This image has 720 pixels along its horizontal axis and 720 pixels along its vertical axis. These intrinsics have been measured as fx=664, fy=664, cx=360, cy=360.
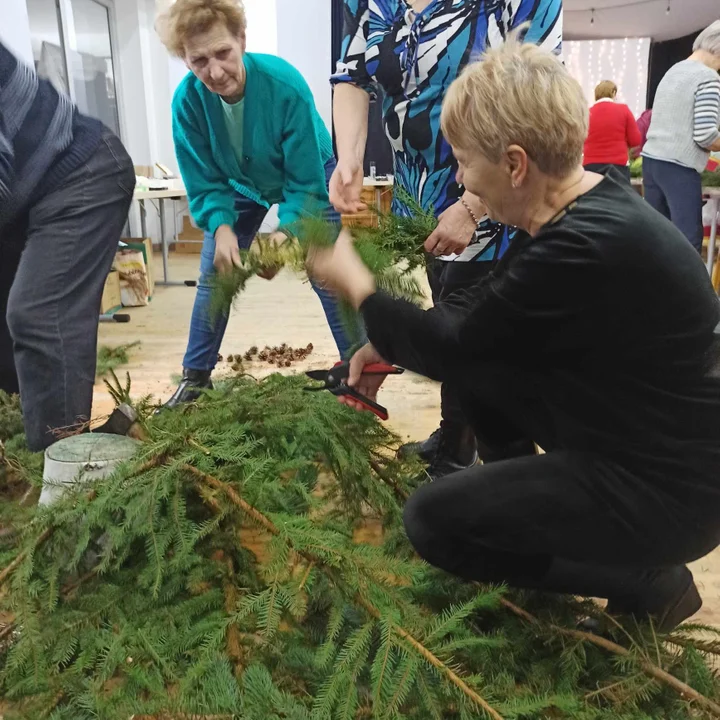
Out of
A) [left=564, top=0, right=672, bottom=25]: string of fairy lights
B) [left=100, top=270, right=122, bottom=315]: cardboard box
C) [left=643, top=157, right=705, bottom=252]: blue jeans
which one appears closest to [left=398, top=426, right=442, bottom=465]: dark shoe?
[left=643, top=157, right=705, bottom=252]: blue jeans

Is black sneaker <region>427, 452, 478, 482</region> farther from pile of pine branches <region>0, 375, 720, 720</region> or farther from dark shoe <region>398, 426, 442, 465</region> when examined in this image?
pile of pine branches <region>0, 375, 720, 720</region>

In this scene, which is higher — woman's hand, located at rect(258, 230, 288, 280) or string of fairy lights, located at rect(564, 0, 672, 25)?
string of fairy lights, located at rect(564, 0, 672, 25)

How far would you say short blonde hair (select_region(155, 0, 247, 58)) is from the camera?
5.49 feet

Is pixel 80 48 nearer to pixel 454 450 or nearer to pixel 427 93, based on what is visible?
pixel 427 93

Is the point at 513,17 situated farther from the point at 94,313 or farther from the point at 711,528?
the point at 94,313

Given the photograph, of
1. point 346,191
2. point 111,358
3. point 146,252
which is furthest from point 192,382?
point 146,252

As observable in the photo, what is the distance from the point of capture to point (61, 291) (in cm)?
158

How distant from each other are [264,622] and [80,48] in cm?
576

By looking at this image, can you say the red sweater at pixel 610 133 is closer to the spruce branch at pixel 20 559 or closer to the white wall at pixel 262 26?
the white wall at pixel 262 26

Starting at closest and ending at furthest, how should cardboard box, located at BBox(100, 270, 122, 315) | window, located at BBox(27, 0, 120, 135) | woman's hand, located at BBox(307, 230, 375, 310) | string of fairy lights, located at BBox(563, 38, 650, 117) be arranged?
woman's hand, located at BBox(307, 230, 375, 310) < cardboard box, located at BBox(100, 270, 122, 315) < window, located at BBox(27, 0, 120, 135) < string of fairy lights, located at BBox(563, 38, 650, 117)

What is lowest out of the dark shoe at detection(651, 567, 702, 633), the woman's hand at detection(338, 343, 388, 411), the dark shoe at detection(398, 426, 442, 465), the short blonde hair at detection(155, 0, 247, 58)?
the dark shoe at detection(398, 426, 442, 465)

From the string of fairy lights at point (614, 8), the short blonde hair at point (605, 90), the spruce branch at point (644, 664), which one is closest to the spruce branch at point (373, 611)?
the spruce branch at point (644, 664)

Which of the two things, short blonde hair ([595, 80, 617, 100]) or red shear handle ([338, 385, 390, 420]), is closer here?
red shear handle ([338, 385, 390, 420])

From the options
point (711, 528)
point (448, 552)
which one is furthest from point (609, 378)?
point (448, 552)
